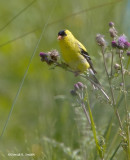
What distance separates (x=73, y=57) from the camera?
2.45 m

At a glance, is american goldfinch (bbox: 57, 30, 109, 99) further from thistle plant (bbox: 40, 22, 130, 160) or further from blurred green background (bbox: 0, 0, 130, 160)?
thistle plant (bbox: 40, 22, 130, 160)

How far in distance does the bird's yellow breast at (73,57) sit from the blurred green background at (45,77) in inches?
3.9

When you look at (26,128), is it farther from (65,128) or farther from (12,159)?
(12,159)

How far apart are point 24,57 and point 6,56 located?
0.27 m

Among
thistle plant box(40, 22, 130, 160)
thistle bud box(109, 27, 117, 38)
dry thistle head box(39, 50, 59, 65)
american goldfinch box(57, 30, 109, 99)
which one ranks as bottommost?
thistle plant box(40, 22, 130, 160)

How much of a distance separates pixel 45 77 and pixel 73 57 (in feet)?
6.23

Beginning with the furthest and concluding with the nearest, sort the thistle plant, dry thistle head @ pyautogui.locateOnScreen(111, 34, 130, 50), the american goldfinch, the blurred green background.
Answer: the blurred green background < the american goldfinch < dry thistle head @ pyautogui.locateOnScreen(111, 34, 130, 50) < the thistle plant

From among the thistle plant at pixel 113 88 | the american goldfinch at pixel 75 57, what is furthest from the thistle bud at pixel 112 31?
the american goldfinch at pixel 75 57

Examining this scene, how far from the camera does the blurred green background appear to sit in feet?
9.52

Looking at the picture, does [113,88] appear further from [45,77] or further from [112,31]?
[45,77]

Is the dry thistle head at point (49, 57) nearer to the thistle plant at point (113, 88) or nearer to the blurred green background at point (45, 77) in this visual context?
the thistle plant at point (113, 88)

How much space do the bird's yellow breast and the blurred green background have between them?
10cm

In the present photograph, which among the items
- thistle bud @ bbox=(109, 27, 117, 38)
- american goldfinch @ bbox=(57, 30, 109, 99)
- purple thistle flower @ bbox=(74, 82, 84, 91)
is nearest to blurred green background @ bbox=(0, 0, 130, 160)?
american goldfinch @ bbox=(57, 30, 109, 99)

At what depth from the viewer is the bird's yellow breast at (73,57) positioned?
240cm
